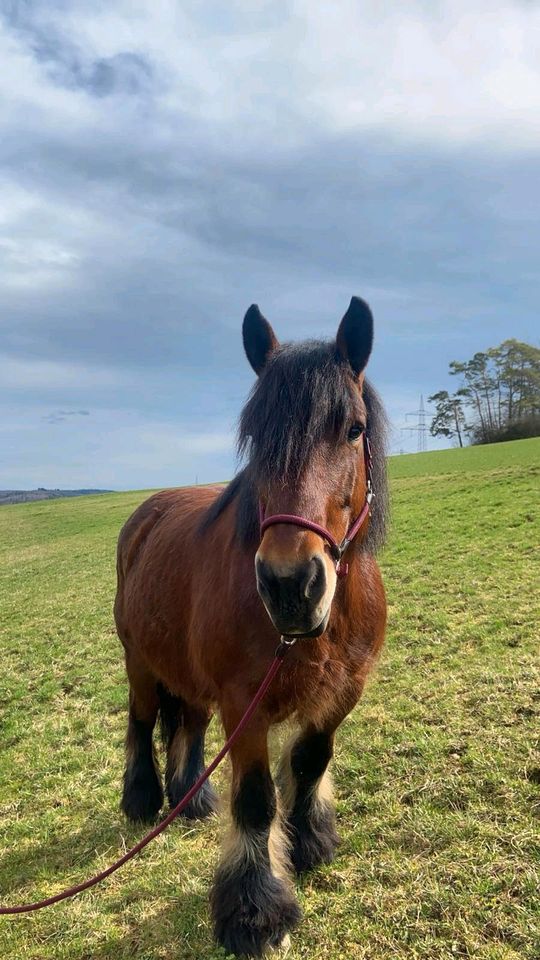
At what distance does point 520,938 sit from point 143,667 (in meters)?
2.71

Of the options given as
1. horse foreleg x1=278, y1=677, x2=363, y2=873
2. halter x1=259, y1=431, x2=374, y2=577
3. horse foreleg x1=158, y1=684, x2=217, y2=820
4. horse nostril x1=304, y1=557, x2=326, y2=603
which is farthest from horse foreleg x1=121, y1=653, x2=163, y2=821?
horse nostril x1=304, y1=557, x2=326, y2=603

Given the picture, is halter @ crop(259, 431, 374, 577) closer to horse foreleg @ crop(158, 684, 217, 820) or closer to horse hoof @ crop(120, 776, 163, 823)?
horse foreleg @ crop(158, 684, 217, 820)

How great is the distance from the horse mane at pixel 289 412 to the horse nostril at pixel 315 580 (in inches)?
14.6

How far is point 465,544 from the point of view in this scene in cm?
1234

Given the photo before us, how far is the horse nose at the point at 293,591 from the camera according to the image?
1.95m

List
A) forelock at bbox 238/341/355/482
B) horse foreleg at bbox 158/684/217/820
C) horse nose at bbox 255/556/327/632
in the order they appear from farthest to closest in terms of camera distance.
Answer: horse foreleg at bbox 158/684/217/820 → forelock at bbox 238/341/355/482 → horse nose at bbox 255/556/327/632

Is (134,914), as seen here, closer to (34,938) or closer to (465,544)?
(34,938)

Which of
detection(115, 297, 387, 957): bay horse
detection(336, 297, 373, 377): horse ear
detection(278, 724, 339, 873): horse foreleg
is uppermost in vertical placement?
detection(336, 297, 373, 377): horse ear

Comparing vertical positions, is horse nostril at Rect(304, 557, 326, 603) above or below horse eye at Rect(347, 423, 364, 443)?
below

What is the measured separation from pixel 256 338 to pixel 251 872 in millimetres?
2574

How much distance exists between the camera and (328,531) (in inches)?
87.3

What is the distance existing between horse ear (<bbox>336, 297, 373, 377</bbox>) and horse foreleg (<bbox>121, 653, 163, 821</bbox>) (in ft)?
Result: 9.25

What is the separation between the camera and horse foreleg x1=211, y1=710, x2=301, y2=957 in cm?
267

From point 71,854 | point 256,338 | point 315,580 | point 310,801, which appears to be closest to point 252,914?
point 310,801
